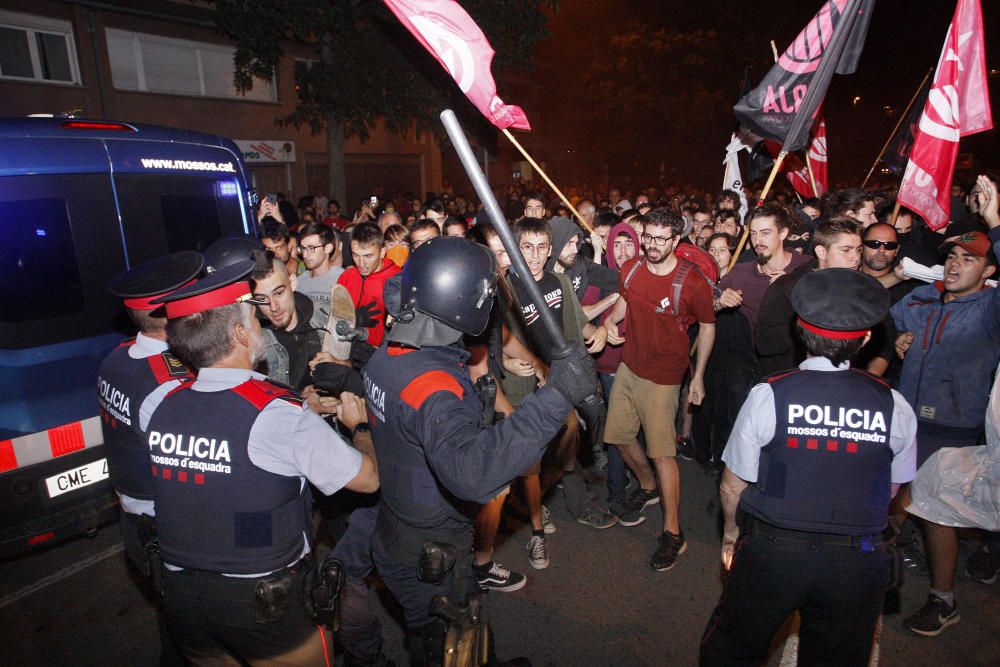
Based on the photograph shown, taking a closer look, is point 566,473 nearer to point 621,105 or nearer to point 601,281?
point 601,281

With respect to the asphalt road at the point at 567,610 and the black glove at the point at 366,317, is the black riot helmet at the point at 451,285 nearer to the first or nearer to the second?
the black glove at the point at 366,317

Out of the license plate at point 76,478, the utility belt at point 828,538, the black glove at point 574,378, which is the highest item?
the black glove at point 574,378

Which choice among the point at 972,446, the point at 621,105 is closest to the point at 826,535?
the point at 972,446

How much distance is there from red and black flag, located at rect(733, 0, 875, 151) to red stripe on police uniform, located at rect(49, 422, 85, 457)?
20.7ft

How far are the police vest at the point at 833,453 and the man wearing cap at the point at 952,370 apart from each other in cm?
166

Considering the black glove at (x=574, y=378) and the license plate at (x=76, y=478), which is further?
the license plate at (x=76, y=478)

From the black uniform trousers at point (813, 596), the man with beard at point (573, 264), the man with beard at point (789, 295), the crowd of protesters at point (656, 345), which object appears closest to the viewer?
the black uniform trousers at point (813, 596)

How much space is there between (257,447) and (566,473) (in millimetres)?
3314

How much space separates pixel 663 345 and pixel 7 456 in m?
4.39

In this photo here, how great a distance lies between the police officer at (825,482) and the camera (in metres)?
2.39

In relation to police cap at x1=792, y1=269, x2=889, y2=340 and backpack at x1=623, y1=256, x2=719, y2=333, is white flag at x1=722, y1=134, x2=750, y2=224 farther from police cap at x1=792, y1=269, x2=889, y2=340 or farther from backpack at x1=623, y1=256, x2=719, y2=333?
police cap at x1=792, y1=269, x2=889, y2=340

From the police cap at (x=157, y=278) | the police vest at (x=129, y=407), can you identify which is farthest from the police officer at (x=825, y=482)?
the police vest at (x=129, y=407)

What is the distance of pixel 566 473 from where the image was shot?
506cm

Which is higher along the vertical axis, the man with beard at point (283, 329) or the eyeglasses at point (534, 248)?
the eyeglasses at point (534, 248)
